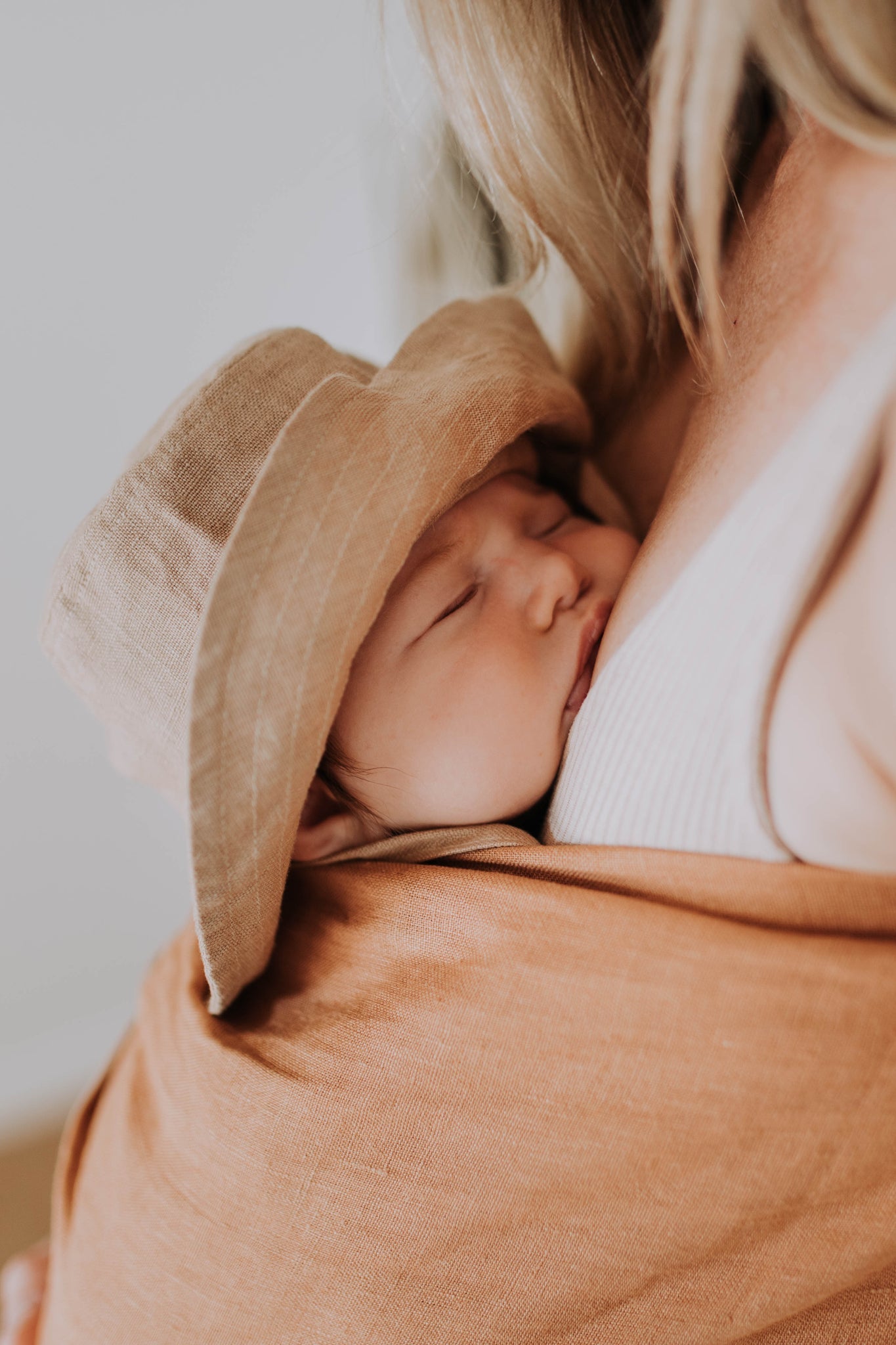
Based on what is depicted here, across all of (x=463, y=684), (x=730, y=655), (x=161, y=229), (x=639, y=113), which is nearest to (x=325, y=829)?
(x=463, y=684)

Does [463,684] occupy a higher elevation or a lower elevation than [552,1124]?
higher

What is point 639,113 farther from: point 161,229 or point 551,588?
point 161,229

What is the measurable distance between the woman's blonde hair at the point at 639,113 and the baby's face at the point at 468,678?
0.19 meters

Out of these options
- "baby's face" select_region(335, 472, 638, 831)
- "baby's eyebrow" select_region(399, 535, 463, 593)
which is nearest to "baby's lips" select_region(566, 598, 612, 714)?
"baby's face" select_region(335, 472, 638, 831)

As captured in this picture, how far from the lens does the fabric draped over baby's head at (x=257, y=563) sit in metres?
0.48

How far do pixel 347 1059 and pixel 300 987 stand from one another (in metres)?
0.08

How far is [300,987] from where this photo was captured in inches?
24.6

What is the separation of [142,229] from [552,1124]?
0.93 meters

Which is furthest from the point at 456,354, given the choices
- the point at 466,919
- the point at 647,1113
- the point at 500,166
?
the point at 647,1113

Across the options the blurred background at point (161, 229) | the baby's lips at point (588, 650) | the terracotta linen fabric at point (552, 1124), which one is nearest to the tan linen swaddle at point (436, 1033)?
the terracotta linen fabric at point (552, 1124)

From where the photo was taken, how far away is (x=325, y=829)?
2.17ft

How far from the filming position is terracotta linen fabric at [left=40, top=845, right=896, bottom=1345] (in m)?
0.47

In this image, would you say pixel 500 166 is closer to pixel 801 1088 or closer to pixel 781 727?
pixel 781 727

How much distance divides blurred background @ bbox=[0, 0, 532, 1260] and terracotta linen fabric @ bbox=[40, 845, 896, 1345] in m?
0.63
